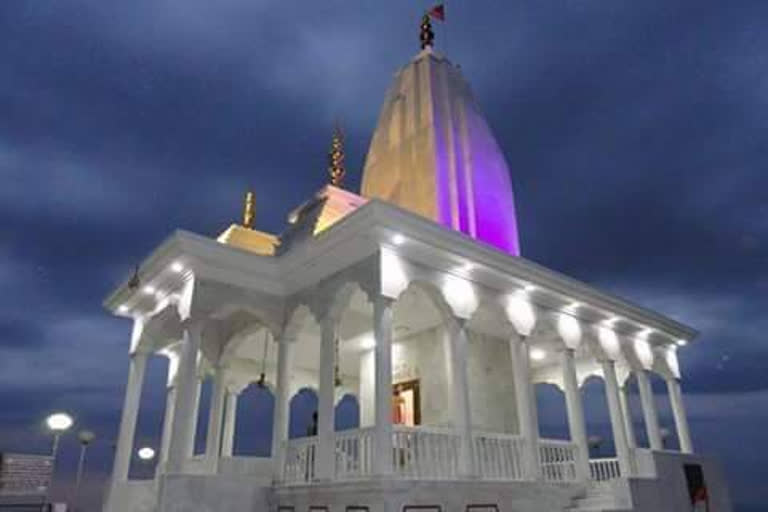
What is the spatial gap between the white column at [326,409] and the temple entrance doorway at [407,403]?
4287 mm

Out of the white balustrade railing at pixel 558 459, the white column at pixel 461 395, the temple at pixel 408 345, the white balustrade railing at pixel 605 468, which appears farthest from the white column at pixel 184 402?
the white balustrade railing at pixel 605 468

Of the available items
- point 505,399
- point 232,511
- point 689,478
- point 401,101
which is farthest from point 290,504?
point 401,101

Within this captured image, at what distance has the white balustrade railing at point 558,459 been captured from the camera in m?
9.87

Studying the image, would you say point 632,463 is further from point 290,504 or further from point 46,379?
point 46,379

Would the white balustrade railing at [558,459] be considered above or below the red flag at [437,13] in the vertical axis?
below

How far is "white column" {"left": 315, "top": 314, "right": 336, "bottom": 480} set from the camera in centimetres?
800

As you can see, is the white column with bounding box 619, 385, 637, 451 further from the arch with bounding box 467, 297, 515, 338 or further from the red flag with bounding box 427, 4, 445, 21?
the red flag with bounding box 427, 4, 445, 21

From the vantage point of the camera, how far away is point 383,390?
298 inches

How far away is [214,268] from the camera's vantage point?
30.6 feet

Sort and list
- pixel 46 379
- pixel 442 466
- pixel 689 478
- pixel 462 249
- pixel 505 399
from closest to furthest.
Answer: pixel 442 466 → pixel 462 249 → pixel 689 478 → pixel 505 399 → pixel 46 379

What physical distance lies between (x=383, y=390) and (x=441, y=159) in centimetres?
710

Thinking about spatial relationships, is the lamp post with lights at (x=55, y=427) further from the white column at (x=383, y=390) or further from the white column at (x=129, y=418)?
the white column at (x=383, y=390)

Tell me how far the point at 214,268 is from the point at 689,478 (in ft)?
34.8

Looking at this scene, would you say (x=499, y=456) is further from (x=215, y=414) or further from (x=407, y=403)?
(x=215, y=414)
